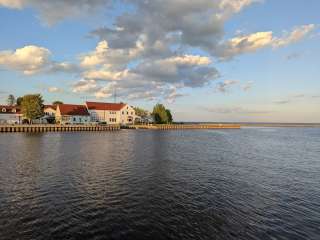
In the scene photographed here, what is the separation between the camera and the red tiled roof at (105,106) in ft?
410

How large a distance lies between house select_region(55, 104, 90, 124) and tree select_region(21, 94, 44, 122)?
43.7 ft

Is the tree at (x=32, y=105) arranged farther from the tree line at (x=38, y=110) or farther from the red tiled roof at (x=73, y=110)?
the red tiled roof at (x=73, y=110)

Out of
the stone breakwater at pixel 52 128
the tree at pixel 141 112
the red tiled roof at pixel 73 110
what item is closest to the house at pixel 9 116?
the red tiled roof at pixel 73 110

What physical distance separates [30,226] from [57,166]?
17806 mm

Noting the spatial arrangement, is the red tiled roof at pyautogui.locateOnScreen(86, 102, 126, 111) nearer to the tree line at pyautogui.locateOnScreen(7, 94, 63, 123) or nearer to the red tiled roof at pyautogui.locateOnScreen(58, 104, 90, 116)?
the red tiled roof at pyautogui.locateOnScreen(58, 104, 90, 116)

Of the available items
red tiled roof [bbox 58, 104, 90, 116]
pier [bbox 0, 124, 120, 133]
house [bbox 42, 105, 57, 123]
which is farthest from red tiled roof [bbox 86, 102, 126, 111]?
pier [bbox 0, 124, 120, 133]

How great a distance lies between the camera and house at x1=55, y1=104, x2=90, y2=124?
11394cm

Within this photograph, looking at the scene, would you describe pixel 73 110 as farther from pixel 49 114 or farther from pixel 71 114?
pixel 49 114

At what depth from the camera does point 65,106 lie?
11775 centimetres

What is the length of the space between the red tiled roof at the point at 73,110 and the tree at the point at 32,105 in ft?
46.4

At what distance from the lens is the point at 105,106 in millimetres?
128625

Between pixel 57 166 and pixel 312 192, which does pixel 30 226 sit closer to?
pixel 57 166

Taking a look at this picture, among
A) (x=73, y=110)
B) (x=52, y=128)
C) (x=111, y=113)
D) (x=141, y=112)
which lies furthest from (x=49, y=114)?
(x=141, y=112)

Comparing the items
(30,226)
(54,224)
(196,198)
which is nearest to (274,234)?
(196,198)
